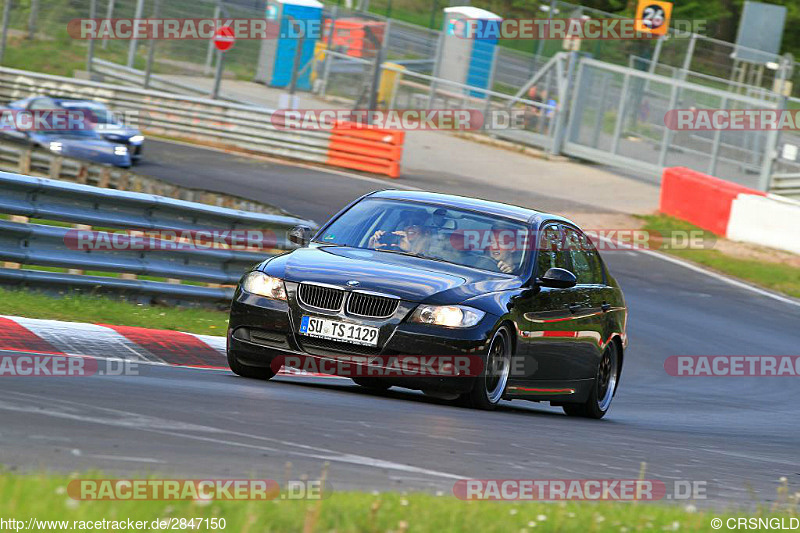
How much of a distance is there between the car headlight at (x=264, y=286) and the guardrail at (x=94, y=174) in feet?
30.6

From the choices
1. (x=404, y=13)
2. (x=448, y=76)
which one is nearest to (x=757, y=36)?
(x=448, y=76)

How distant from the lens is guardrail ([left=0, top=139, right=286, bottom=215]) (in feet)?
63.3

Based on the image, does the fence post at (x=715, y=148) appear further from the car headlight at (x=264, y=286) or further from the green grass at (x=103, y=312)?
the car headlight at (x=264, y=286)

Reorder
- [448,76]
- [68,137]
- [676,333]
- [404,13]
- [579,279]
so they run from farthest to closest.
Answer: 1. [404,13]
2. [448,76]
3. [68,137]
4. [676,333]
5. [579,279]

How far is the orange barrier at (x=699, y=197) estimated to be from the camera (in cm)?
2502

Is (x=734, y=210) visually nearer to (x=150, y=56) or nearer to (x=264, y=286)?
(x=264, y=286)

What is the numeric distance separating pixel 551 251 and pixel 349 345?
2.17 meters

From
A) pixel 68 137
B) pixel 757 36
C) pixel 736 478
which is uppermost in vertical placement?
pixel 757 36

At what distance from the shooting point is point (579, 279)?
10.5m

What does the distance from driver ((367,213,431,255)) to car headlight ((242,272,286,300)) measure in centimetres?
100

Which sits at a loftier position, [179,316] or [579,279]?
[579,279]

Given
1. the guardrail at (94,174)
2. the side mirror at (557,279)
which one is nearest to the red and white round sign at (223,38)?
the guardrail at (94,174)

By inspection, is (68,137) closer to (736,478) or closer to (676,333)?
(676,333)

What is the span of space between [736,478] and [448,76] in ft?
108
